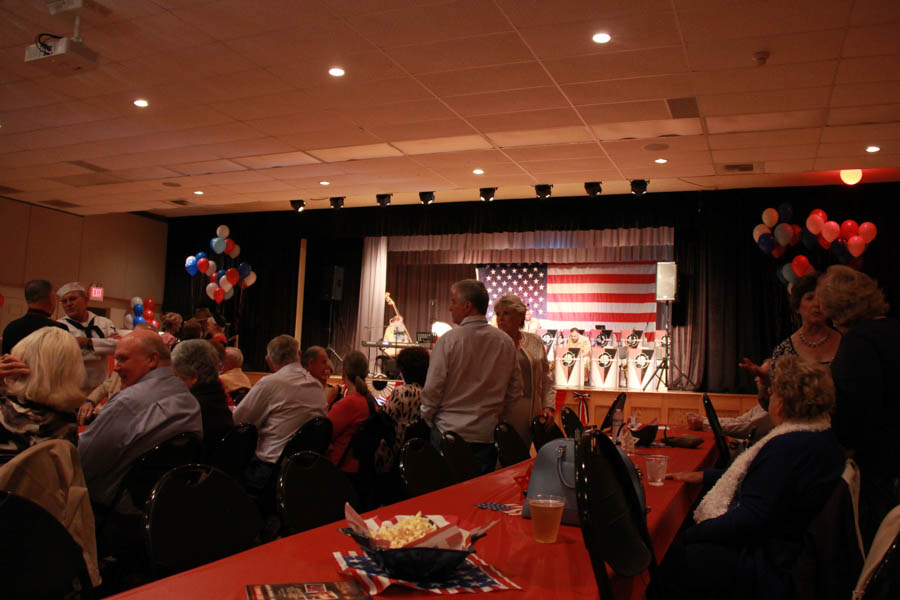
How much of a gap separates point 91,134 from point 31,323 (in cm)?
317

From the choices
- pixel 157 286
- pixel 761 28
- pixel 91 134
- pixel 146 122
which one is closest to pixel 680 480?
pixel 761 28

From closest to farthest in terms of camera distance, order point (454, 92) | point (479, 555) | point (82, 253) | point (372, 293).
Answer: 1. point (479, 555)
2. point (454, 92)
3. point (82, 253)
4. point (372, 293)

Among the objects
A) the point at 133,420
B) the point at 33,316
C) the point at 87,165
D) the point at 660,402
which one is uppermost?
the point at 87,165

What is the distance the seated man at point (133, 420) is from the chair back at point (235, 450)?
0.49 metres

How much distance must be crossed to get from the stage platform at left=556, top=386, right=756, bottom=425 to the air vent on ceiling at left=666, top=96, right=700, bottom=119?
4.42m

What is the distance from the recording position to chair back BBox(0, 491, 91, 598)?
56.2 inches

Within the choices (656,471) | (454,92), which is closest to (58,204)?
(454,92)

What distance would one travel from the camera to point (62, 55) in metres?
4.93

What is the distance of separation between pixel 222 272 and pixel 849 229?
9.73 meters

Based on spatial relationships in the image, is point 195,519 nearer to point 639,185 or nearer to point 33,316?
point 33,316

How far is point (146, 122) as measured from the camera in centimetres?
698

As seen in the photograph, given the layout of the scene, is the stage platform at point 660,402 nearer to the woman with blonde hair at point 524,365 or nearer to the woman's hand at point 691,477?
the woman with blonde hair at point 524,365

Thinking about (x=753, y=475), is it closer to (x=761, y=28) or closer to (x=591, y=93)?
(x=761, y=28)

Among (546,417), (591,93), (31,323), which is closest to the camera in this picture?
(546,417)
